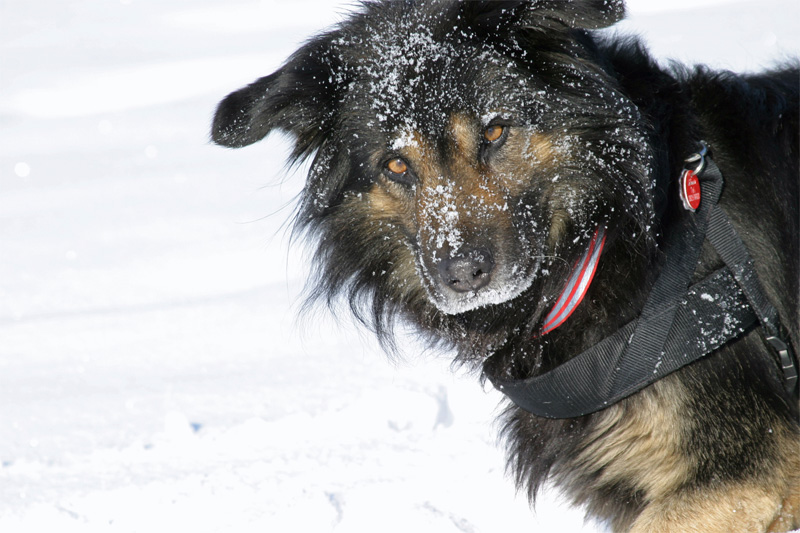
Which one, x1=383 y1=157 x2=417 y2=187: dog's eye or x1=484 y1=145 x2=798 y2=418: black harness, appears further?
x1=383 y1=157 x2=417 y2=187: dog's eye

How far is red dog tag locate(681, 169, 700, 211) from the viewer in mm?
2322

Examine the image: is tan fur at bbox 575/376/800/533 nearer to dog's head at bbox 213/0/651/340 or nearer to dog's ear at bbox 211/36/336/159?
dog's head at bbox 213/0/651/340

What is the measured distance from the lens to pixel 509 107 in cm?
243

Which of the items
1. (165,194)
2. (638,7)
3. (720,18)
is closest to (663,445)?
(165,194)

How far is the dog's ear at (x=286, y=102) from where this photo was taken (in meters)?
2.52

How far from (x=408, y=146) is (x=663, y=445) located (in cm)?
124

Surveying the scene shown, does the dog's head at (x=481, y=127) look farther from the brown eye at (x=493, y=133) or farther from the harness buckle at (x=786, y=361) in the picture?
the harness buckle at (x=786, y=361)

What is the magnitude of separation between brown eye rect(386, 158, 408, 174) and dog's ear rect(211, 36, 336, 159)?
289 millimetres

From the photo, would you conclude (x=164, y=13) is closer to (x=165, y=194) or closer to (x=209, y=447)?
(x=165, y=194)

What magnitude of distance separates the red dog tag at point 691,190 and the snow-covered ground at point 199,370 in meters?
1.00

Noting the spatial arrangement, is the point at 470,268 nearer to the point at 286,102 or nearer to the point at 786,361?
the point at 286,102

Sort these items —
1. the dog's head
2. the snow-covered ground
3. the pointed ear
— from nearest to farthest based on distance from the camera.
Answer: the pointed ear
the dog's head
the snow-covered ground

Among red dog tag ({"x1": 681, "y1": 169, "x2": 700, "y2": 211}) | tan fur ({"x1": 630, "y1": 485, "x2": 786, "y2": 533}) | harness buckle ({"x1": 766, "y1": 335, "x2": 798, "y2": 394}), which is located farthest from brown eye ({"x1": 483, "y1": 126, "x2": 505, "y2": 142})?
tan fur ({"x1": 630, "y1": 485, "x2": 786, "y2": 533})

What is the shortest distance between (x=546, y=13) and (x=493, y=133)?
1.30ft
